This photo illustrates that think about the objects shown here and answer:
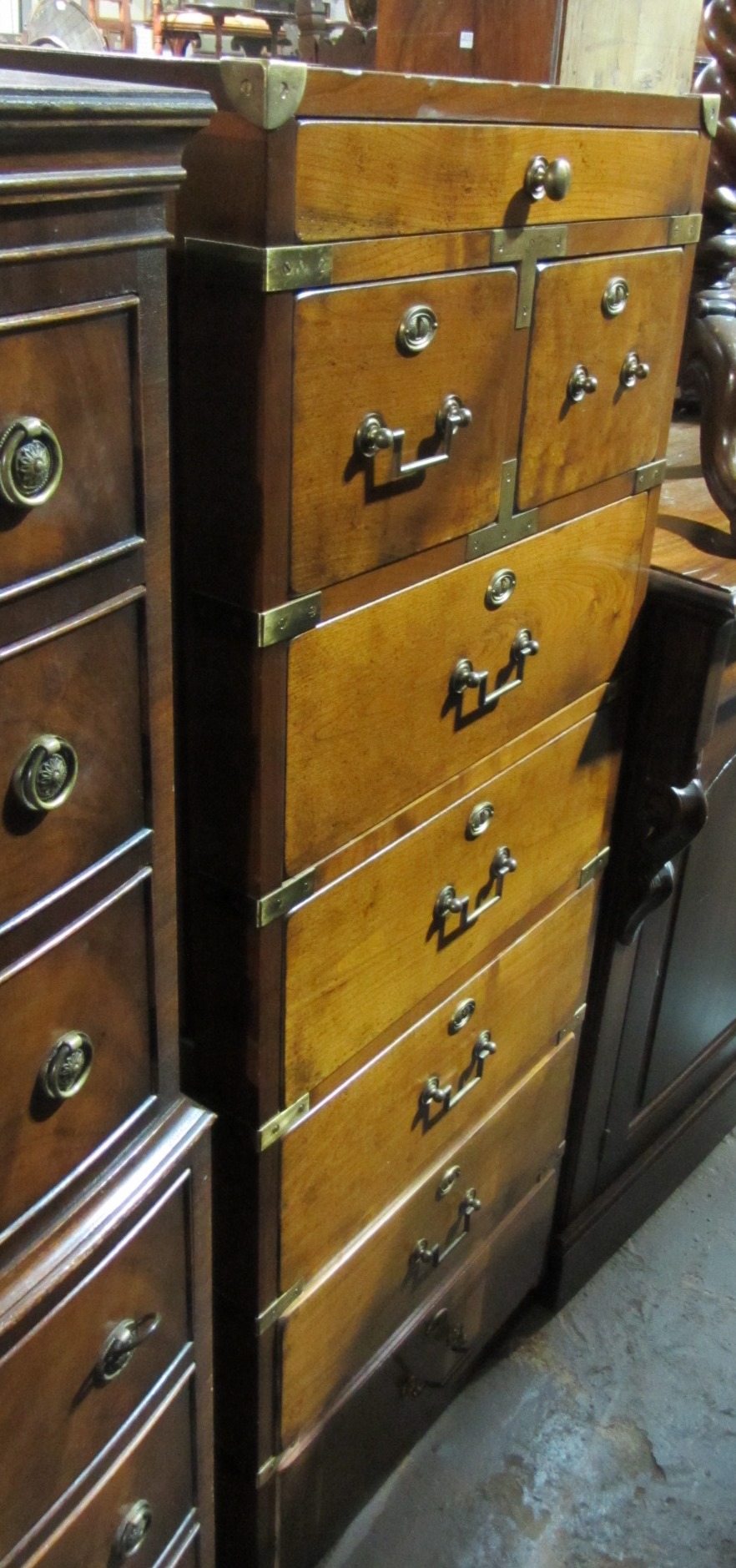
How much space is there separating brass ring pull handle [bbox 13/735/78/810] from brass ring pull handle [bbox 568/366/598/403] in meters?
0.63

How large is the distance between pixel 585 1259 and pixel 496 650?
1.06 m

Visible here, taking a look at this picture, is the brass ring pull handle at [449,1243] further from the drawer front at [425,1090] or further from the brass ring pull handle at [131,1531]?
the brass ring pull handle at [131,1531]

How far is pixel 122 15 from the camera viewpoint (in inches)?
93.4

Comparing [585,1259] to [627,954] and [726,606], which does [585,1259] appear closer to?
[627,954]

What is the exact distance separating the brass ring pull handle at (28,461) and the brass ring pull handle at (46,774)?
0.38 ft

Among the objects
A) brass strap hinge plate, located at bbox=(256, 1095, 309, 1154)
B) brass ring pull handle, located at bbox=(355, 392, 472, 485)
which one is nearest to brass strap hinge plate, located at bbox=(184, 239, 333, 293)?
brass ring pull handle, located at bbox=(355, 392, 472, 485)

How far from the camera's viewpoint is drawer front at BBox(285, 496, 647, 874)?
94 centimetres

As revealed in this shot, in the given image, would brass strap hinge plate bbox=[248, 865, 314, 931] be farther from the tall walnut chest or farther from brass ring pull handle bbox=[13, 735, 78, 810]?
brass ring pull handle bbox=[13, 735, 78, 810]

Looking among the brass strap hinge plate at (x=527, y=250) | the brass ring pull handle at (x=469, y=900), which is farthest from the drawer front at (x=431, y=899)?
the brass strap hinge plate at (x=527, y=250)

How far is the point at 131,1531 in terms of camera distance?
88 cm

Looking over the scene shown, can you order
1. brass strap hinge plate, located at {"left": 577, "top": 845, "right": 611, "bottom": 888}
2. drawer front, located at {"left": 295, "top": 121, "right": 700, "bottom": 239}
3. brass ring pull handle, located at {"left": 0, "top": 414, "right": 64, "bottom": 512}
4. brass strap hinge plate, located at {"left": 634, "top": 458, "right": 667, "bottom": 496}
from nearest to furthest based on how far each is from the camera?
brass ring pull handle, located at {"left": 0, "top": 414, "right": 64, "bottom": 512} < drawer front, located at {"left": 295, "top": 121, "right": 700, "bottom": 239} < brass strap hinge plate, located at {"left": 634, "top": 458, "right": 667, "bottom": 496} < brass strap hinge plate, located at {"left": 577, "top": 845, "right": 611, "bottom": 888}

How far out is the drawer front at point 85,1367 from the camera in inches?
29.3

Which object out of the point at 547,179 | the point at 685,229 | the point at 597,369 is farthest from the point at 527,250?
the point at 685,229

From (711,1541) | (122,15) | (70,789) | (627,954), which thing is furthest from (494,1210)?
(122,15)
